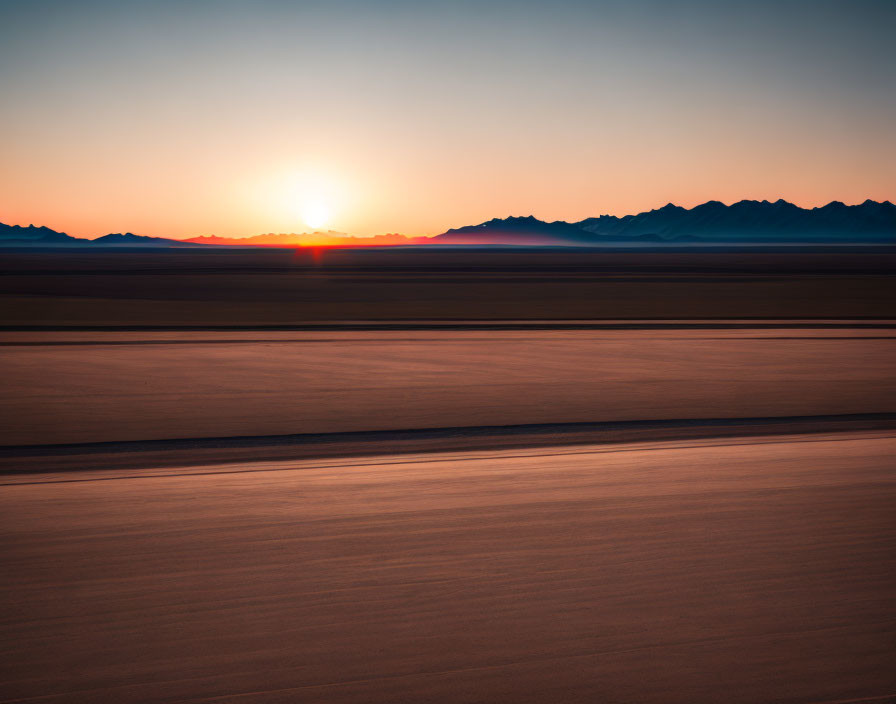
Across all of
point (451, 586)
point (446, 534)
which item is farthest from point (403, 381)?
point (451, 586)

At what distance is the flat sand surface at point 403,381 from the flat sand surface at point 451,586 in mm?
2340

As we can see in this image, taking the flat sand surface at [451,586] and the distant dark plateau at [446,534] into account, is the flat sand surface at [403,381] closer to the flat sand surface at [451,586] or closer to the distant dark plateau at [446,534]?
the distant dark plateau at [446,534]

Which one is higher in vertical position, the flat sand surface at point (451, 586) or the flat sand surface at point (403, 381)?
the flat sand surface at point (451, 586)

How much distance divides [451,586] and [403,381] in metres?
6.95

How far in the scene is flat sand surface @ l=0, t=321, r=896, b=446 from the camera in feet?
28.2

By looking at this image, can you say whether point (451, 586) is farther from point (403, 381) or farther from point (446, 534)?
point (403, 381)

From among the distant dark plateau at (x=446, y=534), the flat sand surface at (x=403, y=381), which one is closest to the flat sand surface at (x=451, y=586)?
the distant dark plateau at (x=446, y=534)

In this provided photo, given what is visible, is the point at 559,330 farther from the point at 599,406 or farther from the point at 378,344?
the point at 599,406

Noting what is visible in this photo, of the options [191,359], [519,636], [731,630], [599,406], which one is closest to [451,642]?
[519,636]

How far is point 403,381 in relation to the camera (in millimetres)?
10945

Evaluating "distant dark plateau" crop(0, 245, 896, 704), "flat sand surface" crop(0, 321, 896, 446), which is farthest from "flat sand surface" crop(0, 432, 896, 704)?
"flat sand surface" crop(0, 321, 896, 446)

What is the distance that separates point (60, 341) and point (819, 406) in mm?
13605

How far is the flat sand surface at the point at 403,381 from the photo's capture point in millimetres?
8586

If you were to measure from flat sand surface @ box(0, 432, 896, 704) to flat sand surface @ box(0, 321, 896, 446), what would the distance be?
7.68ft
